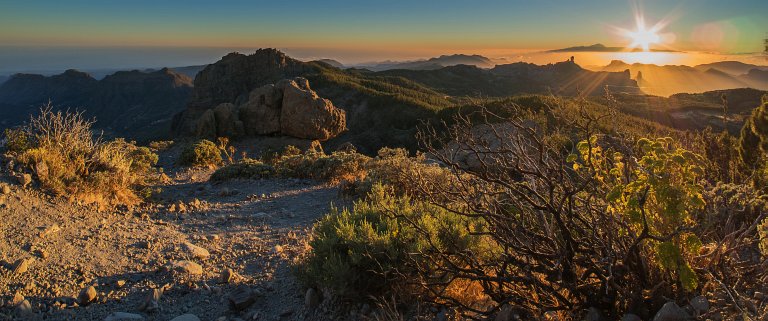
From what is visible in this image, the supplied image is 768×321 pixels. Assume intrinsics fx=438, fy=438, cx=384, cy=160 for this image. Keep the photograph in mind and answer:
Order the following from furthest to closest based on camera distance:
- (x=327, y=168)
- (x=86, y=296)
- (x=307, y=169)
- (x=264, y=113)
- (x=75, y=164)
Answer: (x=264, y=113) < (x=307, y=169) < (x=327, y=168) < (x=75, y=164) < (x=86, y=296)

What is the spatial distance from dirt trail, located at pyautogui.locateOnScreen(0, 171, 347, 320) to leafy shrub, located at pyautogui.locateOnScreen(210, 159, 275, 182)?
6.52ft

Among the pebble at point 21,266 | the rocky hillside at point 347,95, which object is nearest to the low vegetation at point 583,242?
the pebble at point 21,266

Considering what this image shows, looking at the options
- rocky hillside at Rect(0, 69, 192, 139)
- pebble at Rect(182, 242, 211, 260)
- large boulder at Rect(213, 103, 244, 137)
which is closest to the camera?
pebble at Rect(182, 242, 211, 260)

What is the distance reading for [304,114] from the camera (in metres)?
21.1

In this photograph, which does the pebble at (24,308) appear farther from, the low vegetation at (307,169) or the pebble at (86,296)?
the low vegetation at (307,169)

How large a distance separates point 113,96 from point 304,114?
149 m

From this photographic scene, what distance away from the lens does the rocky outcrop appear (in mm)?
21172

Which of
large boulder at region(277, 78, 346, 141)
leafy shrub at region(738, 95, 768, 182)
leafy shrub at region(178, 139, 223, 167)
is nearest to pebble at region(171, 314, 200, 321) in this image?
leafy shrub at region(738, 95, 768, 182)

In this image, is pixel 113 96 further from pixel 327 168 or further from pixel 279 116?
pixel 327 168

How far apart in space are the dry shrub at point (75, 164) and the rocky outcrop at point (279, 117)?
13.5 m

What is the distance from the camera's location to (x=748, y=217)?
13.3 feet

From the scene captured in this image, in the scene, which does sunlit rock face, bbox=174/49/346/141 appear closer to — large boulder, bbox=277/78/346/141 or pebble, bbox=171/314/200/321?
large boulder, bbox=277/78/346/141

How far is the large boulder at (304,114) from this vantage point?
832 inches

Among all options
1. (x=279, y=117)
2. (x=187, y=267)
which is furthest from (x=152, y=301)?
(x=279, y=117)
